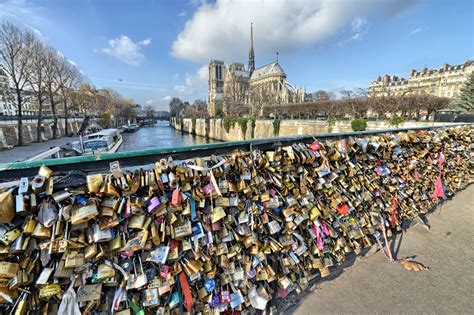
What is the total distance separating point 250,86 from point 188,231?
3426 inches

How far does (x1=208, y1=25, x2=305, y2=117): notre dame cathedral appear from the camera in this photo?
2191 inches

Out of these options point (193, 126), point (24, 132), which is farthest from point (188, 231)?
point (193, 126)

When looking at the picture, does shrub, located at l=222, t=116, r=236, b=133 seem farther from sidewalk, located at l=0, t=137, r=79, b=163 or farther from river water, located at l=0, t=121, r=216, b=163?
sidewalk, located at l=0, t=137, r=79, b=163

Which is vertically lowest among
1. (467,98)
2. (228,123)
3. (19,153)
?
(19,153)

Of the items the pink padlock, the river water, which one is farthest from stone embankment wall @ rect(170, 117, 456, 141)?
the pink padlock

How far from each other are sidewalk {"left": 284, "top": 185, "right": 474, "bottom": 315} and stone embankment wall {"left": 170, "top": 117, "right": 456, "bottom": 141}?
7493mm

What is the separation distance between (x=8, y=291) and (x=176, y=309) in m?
1.06

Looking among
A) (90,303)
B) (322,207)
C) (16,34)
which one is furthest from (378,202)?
(16,34)

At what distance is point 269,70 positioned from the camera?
249 ft

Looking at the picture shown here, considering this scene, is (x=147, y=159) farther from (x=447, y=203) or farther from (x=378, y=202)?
(x=447, y=203)

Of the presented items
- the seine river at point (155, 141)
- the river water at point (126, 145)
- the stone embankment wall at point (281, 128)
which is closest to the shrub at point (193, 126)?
the stone embankment wall at point (281, 128)

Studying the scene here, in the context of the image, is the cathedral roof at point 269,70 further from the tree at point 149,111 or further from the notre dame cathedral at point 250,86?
the tree at point 149,111

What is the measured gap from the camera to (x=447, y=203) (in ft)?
15.5

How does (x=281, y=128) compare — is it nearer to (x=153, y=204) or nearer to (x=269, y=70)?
(x=153, y=204)
